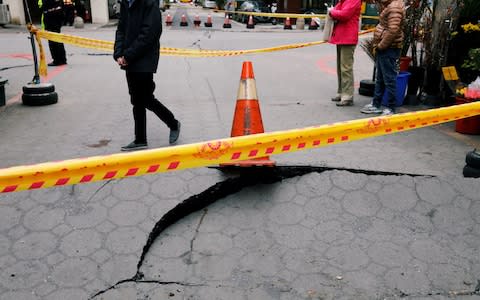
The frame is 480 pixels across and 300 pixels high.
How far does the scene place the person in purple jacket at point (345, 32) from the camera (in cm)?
607

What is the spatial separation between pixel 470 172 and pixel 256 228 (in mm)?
1958

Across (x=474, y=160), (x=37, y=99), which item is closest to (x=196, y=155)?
(x=474, y=160)

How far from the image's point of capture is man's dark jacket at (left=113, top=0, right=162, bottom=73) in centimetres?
408

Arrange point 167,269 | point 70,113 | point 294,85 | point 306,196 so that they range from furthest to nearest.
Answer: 1. point 294,85
2. point 70,113
3. point 306,196
4. point 167,269

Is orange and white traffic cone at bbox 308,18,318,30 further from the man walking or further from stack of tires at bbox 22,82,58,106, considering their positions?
stack of tires at bbox 22,82,58,106

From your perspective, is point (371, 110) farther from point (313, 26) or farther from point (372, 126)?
point (313, 26)

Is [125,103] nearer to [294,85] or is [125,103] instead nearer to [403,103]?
[294,85]

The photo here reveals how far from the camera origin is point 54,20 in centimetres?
978

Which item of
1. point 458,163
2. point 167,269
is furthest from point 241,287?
point 458,163

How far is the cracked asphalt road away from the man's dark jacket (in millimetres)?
949

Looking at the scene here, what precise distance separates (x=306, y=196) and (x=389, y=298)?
1.12 meters

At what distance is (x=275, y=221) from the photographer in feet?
11.7

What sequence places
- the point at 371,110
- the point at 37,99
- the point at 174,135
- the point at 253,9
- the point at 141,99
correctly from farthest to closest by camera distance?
the point at 253,9
the point at 37,99
the point at 371,110
the point at 174,135
the point at 141,99

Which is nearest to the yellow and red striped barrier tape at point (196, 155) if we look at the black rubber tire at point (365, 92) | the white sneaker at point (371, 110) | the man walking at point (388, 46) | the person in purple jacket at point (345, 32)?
the man walking at point (388, 46)
